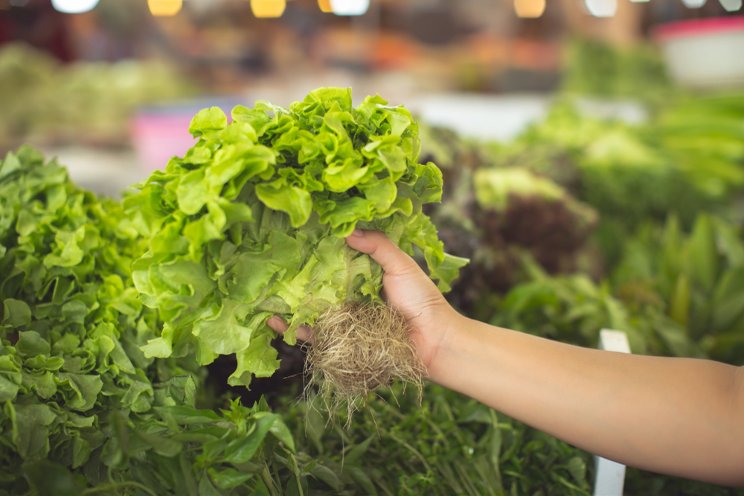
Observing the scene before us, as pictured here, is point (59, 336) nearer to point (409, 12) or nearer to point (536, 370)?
point (536, 370)

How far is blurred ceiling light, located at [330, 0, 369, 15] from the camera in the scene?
659cm

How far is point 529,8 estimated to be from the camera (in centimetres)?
679

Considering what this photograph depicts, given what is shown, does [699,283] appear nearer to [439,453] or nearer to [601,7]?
[439,453]

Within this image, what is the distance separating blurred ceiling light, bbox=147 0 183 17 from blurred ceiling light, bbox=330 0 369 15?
64.3 inches

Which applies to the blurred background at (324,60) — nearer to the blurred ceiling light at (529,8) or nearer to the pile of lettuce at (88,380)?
the blurred ceiling light at (529,8)

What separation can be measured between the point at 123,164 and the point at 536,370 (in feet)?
11.4

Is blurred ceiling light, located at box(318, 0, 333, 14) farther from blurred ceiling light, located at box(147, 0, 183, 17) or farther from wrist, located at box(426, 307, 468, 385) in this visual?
wrist, located at box(426, 307, 468, 385)

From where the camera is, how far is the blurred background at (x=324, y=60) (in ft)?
14.0

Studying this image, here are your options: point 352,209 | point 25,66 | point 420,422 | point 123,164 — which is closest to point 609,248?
point 420,422

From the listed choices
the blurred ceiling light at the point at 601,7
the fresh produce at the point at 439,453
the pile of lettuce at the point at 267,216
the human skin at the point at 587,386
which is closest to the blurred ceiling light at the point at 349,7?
the blurred ceiling light at the point at 601,7

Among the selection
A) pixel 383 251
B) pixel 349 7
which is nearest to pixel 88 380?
pixel 383 251

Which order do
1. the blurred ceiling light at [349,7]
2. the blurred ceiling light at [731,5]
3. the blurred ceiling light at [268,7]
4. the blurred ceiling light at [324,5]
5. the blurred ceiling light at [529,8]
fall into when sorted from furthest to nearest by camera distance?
the blurred ceiling light at [529,8], the blurred ceiling light at [349,7], the blurred ceiling light at [324,5], the blurred ceiling light at [268,7], the blurred ceiling light at [731,5]

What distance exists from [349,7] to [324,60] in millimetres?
702

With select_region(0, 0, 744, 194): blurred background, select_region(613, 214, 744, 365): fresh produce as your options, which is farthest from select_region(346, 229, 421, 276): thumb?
select_region(0, 0, 744, 194): blurred background
